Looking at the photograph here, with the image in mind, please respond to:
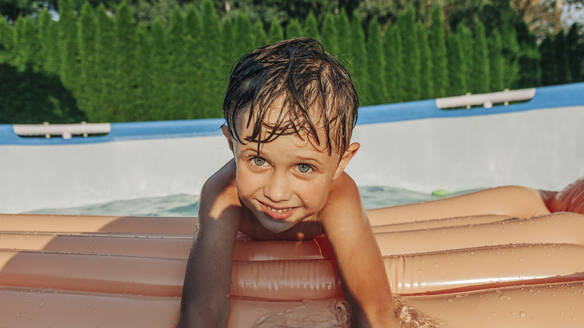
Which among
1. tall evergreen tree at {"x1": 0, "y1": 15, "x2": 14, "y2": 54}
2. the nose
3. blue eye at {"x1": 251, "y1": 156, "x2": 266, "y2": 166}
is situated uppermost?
tall evergreen tree at {"x1": 0, "y1": 15, "x2": 14, "y2": 54}

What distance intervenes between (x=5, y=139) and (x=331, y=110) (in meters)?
5.30

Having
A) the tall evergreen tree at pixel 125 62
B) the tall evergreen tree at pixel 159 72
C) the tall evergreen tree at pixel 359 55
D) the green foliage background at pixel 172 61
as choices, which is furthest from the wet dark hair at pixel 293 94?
the tall evergreen tree at pixel 359 55

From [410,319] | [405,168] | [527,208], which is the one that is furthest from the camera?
[405,168]

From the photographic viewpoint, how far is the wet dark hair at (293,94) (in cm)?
123

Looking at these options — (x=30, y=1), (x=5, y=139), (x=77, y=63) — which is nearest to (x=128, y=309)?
(x=5, y=139)

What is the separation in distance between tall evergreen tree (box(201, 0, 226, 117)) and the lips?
25.1 feet

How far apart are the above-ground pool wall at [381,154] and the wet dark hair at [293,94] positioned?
4661mm

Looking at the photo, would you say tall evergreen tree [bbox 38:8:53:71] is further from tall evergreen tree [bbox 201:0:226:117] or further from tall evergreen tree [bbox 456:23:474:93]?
tall evergreen tree [bbox 456:23:474:93]

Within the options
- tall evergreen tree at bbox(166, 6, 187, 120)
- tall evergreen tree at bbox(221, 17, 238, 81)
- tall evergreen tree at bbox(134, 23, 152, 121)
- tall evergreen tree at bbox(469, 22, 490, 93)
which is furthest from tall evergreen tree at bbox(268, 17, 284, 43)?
tall evergreen tree at bbox(469, 22, 490, 93)

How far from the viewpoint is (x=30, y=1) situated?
20500mm

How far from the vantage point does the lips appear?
135cm

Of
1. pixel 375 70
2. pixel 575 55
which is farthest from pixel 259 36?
pixel 575 55

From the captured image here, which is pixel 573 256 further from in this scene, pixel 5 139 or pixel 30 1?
pixel 30 1

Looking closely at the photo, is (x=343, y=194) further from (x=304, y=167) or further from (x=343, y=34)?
(x=343, y=34)
